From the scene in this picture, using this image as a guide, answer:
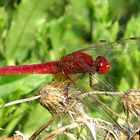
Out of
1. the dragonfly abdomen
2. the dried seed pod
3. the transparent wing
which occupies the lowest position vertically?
the dried seed pod

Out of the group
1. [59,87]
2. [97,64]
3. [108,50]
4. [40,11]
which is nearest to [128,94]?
[59,87]

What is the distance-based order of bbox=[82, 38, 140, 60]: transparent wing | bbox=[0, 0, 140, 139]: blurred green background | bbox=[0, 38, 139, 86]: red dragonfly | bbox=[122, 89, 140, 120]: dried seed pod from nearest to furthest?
bbox=[122, 89, 140, 120]: dried seed pod < bbox=[0, 38, 139, 86]: red dragonfly < bbox=[0, 0, 140, 139]: blurred green background < bbox=[82, 38, 140, 60]: transparent wing

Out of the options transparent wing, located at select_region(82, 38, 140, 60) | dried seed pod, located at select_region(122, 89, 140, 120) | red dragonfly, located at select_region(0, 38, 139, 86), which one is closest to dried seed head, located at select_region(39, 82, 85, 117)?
dried seed pod, located at select_region(122, 89, 140, 120)

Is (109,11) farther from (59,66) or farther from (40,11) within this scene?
(59,66)

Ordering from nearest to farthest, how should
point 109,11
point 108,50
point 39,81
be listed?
point 39,81, point 108,50, point 109,11

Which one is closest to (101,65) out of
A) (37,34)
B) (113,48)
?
(113,48)

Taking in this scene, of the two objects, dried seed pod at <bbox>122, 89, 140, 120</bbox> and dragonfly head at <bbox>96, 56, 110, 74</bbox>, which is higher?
dragonfly head at <bbox>96, 56, 110, 74</bbox>

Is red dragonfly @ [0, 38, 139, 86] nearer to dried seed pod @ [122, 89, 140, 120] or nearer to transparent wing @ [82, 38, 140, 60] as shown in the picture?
transparent wing @ [82, 38, 140, 60]

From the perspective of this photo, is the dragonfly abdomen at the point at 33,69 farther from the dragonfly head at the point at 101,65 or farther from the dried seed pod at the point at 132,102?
the dried seed pod at the point at 132,102

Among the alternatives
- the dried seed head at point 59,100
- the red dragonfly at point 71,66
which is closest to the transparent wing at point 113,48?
the red dragonfly at point 71,66
